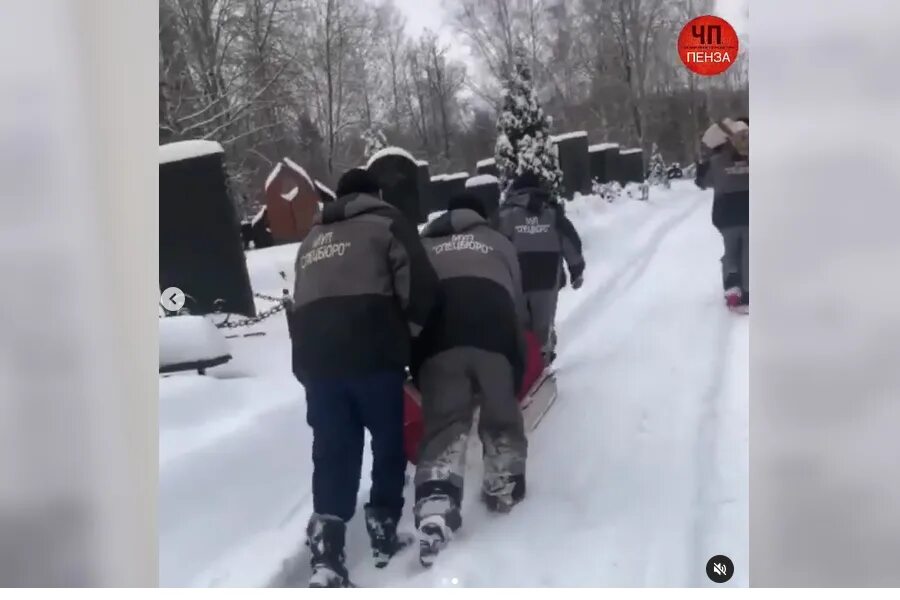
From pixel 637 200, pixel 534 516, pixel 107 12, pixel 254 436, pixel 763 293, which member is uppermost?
pixel 107 12

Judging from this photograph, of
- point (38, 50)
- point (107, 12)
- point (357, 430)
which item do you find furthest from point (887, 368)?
point (38, 50)

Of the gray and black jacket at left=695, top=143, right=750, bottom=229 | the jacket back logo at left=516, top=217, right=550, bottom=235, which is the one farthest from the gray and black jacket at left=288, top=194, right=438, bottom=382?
the gray and black jacket at left=695, top=143, right=750, bottom=229

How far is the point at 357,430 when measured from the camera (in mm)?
1984

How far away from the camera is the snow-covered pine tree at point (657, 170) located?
201 cm

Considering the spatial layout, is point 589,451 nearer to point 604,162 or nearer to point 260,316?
point 604,162

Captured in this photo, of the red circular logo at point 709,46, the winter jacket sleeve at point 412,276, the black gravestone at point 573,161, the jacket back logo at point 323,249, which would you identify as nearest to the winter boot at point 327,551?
the winter jacket sleeve at point 412,276

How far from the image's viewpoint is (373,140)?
6.84 ft

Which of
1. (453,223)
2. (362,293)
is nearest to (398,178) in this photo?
(453,223)

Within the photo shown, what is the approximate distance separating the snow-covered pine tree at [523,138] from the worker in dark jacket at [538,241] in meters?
0.03

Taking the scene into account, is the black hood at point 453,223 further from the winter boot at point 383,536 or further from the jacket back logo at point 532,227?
the winter boot at point 383,536

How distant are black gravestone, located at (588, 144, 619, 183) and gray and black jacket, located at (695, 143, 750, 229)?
20 centimetres

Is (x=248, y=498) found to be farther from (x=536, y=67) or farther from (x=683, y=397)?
(x=536, y=67)

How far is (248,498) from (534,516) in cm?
71

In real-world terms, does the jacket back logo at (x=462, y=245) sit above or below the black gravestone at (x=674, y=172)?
below
